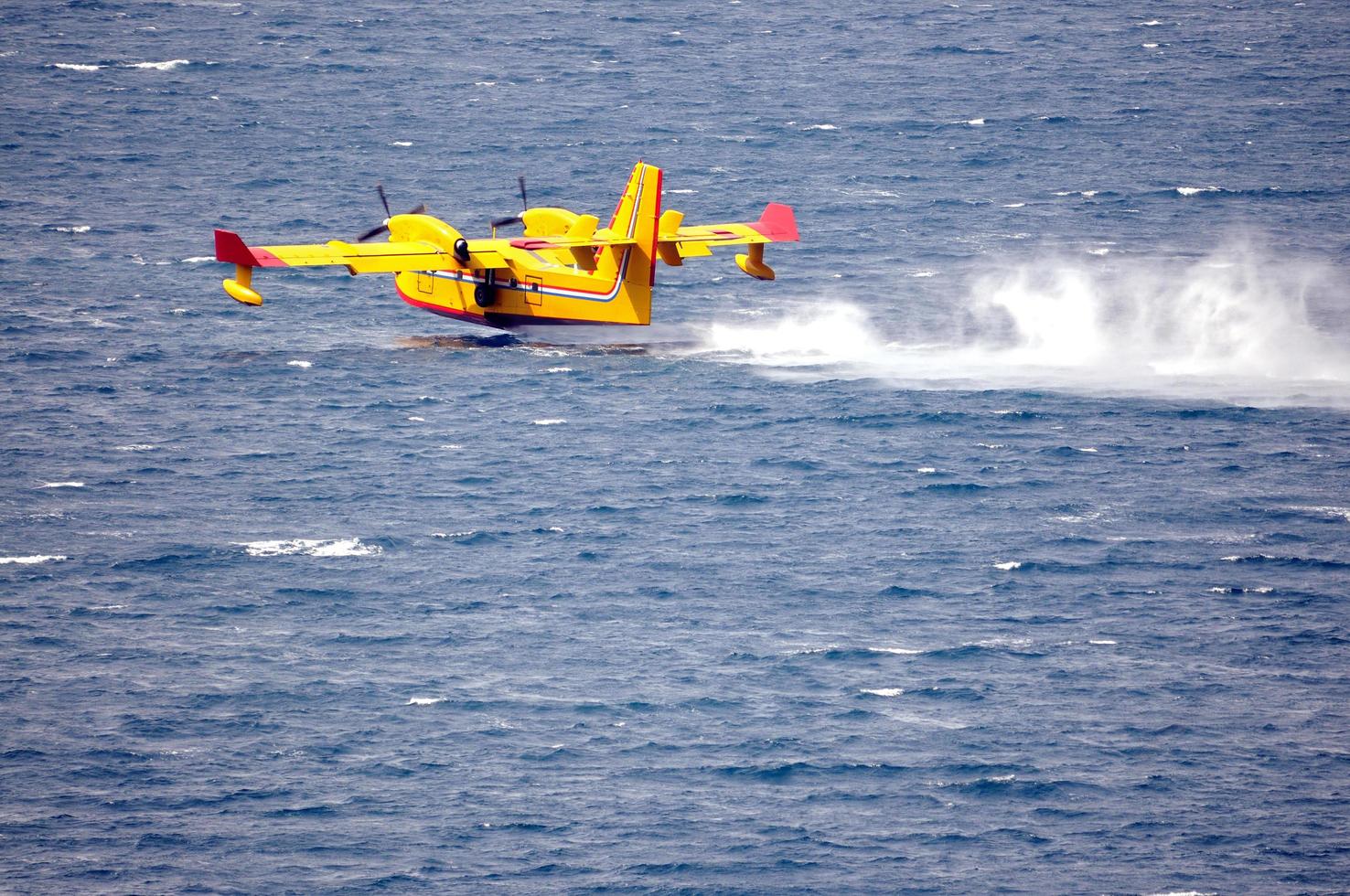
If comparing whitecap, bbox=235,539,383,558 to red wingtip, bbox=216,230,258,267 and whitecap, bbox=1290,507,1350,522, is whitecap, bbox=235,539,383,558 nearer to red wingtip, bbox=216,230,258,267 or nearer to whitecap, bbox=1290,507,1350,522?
red wingtip, bbox=216,230,258,267

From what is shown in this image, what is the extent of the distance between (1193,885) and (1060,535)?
23908 mm

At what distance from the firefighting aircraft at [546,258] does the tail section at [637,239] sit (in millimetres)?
44

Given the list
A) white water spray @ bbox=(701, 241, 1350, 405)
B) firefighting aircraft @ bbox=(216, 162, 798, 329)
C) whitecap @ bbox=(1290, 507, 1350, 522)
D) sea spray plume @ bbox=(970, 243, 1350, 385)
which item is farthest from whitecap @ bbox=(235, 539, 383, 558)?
whitecap @ bbox=(1290, 507, 1350, 522)

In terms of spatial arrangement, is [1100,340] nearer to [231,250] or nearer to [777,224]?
[777,224]

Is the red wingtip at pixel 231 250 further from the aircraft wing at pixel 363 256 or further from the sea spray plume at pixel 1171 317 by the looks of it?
the sea spray plume at pixel 1171 317

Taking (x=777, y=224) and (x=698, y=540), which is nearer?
(x=698, y=540)

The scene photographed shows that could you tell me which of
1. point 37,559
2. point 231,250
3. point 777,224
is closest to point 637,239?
point 777,224

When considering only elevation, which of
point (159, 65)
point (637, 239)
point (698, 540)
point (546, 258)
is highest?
point (159, 65)

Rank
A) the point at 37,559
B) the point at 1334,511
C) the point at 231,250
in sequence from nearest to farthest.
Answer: the point at 37,559 < the point at 1334,511 < the point at 231,250

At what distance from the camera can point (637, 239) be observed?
89062 millimetres

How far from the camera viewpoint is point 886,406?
9131cm

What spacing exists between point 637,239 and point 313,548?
926 inches

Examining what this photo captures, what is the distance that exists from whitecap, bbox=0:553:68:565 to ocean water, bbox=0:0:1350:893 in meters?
0.15

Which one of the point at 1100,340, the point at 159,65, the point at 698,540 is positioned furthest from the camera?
the point at 159,65
